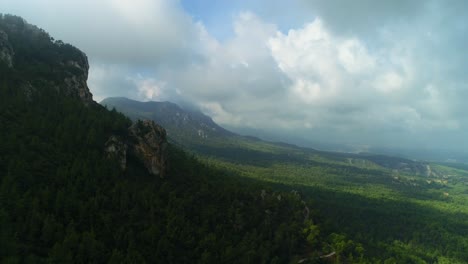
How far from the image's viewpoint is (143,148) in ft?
435

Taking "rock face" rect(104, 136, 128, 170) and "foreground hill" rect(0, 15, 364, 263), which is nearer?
"foreground hill" rect(0, 15, 364, 263)

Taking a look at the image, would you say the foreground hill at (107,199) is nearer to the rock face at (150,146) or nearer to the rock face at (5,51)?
the rock face at (150,146)

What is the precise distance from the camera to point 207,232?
110m

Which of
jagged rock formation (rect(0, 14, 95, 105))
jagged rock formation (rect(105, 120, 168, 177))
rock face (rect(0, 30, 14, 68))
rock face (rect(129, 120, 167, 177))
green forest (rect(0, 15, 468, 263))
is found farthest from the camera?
jagged rock formation (rect(0, 14, 95, 105))

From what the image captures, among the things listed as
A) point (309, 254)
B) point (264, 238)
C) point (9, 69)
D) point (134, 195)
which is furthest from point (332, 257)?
point (9, 69)

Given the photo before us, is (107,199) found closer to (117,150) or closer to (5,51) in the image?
(117,150)

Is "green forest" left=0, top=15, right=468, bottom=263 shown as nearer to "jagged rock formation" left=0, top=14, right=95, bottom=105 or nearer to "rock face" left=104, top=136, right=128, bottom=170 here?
"jagged rock formation" left=0, top=14, right=95, bottom=105

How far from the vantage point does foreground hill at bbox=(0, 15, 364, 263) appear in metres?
77.9

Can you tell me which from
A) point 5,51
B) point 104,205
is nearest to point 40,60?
point 5,51

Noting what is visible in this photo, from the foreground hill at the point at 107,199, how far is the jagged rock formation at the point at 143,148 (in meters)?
0.41

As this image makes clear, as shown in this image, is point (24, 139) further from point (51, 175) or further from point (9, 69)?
point (9, 69)

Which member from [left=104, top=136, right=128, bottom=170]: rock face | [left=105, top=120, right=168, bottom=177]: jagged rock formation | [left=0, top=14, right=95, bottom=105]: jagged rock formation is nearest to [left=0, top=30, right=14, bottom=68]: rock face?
[left=0, top=14, right=95, bottom=105]: jagged rock formation

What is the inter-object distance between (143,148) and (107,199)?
3583 centimetres

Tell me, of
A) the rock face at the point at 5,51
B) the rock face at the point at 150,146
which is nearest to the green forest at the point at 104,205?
the rock face at the point at 150,146
